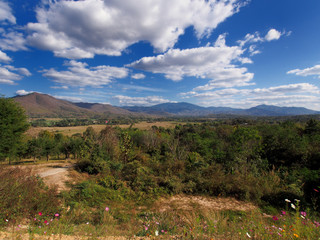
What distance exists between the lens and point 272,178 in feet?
26.6

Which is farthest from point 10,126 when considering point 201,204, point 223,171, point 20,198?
point 223,171

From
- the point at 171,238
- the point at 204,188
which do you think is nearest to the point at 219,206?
the point at 204,188

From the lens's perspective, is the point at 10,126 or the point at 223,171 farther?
the point at 10,126

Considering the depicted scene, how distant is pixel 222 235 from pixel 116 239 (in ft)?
6.90

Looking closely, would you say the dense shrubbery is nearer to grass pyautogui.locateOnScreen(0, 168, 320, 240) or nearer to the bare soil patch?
the bare soil patch

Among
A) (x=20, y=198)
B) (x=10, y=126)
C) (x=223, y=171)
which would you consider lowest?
(x=223, y=171)

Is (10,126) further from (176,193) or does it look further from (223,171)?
(223,171)

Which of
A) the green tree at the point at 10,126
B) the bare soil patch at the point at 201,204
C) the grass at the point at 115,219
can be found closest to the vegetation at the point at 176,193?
the grass at the point at 115,219

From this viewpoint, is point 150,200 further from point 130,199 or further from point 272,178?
point 272,178

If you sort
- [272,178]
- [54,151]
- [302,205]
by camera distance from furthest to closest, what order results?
[54,151] < [272,178] < [302,205]

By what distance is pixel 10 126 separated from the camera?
12547mm

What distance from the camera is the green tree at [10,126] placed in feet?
40.0

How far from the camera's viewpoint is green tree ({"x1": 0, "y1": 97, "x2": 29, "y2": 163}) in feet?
40.0

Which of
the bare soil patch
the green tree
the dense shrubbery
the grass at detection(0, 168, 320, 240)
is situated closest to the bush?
the grass at detection(0, 168, 320, 240)
